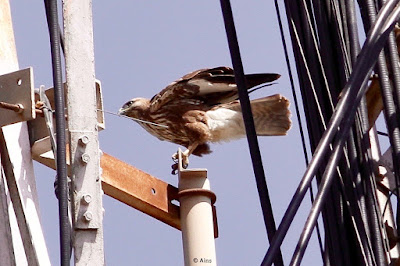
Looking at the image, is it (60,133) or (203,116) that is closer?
(60,133)

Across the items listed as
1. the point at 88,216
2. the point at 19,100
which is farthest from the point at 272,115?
the point at 88,216

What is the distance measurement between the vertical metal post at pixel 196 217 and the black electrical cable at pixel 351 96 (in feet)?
6.99

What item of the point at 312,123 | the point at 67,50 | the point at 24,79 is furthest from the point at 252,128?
the point at 24,79

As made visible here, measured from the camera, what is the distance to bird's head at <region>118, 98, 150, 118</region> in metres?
10.2

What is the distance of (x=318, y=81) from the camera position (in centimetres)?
404

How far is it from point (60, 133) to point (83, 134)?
0.98 ft

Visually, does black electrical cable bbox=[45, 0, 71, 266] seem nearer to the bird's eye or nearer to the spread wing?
the spread wing

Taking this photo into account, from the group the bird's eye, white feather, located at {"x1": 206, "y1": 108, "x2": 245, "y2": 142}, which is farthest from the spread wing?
the bird's eye

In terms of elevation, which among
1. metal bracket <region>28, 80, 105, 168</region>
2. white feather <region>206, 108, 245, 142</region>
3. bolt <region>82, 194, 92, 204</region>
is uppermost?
white feather <region>206, 108, 245, 142</region>

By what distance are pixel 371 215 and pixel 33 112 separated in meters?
1.55

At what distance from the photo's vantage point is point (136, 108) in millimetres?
10398

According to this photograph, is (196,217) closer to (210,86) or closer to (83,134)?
(83,134)

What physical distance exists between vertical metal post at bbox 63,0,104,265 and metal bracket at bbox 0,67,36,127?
32 centimetres

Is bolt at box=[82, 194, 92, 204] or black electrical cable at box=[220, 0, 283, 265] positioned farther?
bolt at box=[82, 194, 92, 204]
